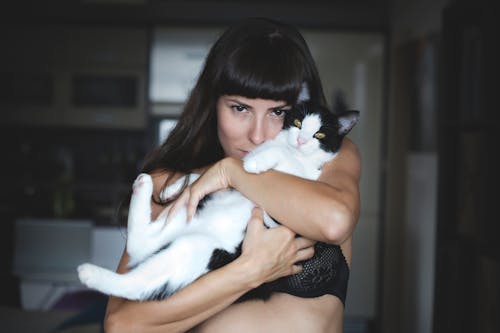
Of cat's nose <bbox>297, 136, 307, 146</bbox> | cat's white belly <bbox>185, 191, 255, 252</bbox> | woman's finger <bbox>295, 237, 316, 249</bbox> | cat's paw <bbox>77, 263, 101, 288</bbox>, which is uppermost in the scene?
cat's nose <bbox>297, 136, 307, 146</bbox>

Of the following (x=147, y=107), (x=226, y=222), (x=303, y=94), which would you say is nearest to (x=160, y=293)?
(x=226, y=222)

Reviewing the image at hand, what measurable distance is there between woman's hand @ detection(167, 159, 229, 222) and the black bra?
0.77 feet

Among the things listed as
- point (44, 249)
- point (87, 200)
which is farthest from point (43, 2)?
point (44, 249)

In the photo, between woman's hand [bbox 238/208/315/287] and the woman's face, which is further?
the woman's face

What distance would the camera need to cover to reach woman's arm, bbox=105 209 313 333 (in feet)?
3.49

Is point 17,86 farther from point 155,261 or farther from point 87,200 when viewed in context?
point 155,261

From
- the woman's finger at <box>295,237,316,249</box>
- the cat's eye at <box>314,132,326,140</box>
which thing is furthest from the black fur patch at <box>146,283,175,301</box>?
the cat's eye at <box>314,132,326,140</box>

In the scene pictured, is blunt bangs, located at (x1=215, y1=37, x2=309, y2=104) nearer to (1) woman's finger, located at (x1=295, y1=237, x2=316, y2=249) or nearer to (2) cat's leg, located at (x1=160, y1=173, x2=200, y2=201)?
(2) cat's leg, located at (x1=160, y1=173, x2=200, y2=201)

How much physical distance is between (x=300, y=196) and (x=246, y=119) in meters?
0.34

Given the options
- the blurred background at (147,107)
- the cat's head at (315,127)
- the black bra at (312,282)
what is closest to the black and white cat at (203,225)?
the cat's head at (315,127)

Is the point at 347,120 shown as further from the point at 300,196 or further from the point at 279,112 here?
the point at 300,196

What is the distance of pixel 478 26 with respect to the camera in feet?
7.93

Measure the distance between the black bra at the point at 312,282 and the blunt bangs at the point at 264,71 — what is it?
379mm

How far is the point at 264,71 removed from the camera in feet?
4.16
